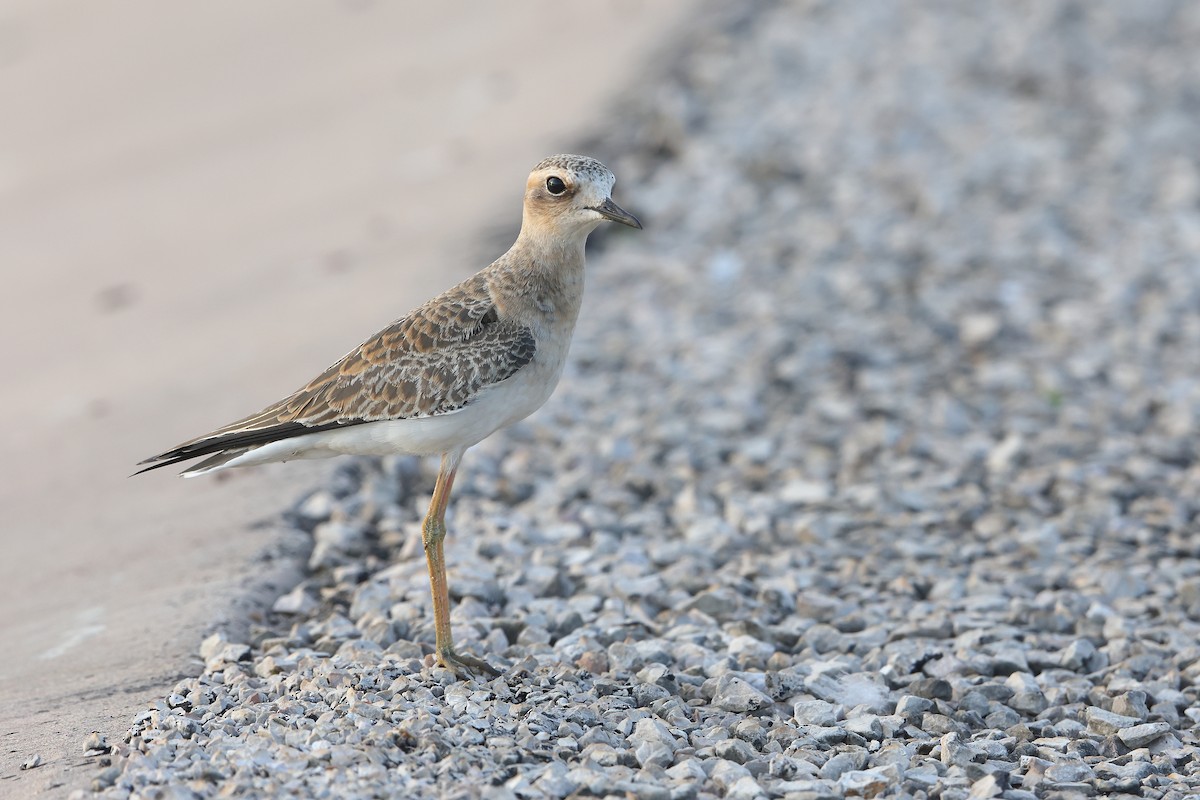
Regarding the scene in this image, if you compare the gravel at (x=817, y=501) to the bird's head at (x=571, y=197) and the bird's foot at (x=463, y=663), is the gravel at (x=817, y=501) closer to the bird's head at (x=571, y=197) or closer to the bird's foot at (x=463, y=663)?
the bird's foot at (x=463, y=663)

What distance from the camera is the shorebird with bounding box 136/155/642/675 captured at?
5.98 metres

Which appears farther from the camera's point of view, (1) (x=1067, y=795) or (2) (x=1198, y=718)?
(2) (x=1198, y=718)

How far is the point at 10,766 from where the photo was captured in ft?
16.7

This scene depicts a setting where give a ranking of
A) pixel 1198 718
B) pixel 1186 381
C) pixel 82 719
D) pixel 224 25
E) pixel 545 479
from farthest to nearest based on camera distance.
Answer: pixel 224 25, pixel 1186 381, pixel 545 479, pixel 1198 718, pixel 82 719

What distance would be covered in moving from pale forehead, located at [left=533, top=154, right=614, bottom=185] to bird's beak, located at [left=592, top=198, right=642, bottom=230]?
0.39 ft

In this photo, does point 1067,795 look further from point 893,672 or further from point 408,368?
point 408,368

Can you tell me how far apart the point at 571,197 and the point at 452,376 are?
38.9 inches

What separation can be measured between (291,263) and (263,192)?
170cm

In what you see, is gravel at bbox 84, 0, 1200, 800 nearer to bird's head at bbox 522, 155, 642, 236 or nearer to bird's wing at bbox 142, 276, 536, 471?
bird's wing at bbox 142, 276, 536, 471

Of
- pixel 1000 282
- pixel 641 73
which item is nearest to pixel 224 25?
pixel 641 73

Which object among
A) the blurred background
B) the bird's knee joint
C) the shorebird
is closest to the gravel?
the bird's knee joint

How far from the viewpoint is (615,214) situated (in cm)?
604

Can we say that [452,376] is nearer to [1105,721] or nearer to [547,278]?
[547,278]

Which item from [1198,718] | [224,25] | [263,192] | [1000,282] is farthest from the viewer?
[224,25]
